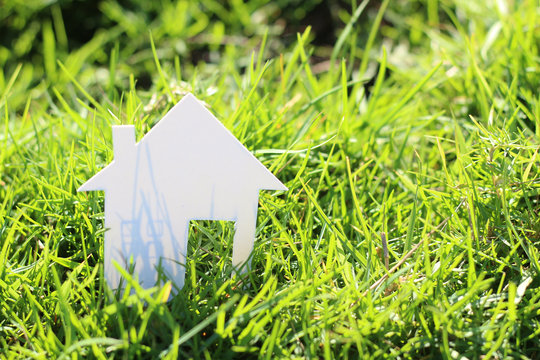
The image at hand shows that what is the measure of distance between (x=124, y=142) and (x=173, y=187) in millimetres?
125

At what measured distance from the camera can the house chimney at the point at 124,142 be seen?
932 mm

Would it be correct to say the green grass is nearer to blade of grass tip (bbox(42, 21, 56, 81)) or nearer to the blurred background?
blade of grass tip (bbox(42, 21, 56, 81))

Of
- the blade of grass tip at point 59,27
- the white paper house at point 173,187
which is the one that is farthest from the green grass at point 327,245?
the blade of grass tip at point 59,27

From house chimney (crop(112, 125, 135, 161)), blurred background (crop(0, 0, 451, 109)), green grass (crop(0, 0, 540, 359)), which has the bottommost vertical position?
green grass (crop(0, 0, 540, 359))

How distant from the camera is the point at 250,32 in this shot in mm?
2340

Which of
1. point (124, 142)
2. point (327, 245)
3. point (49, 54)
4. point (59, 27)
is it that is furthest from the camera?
point (59, 27)

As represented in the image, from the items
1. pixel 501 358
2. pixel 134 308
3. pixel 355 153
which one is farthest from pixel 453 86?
pixel 134 308

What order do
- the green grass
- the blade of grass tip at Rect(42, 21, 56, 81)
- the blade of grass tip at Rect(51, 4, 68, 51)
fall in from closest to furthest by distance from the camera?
the green grass → the blade of grass tip at Rect(42, 21, 56, 81) → the blade of grass tip at Rect(51, 4, 68, 51)

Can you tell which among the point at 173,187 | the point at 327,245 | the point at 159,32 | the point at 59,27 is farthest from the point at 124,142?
the point at 59,27

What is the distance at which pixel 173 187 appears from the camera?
3.22ft

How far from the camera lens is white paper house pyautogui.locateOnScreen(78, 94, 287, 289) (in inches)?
37.6

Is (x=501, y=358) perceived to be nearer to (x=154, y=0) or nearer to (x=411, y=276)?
(x=411, y=276)

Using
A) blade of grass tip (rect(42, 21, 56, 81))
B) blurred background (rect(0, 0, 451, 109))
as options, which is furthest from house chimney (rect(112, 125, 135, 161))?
blade of grass tip (rect(42, 21, 56, 81))

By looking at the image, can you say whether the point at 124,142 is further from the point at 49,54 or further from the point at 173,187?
the point at 49,54
